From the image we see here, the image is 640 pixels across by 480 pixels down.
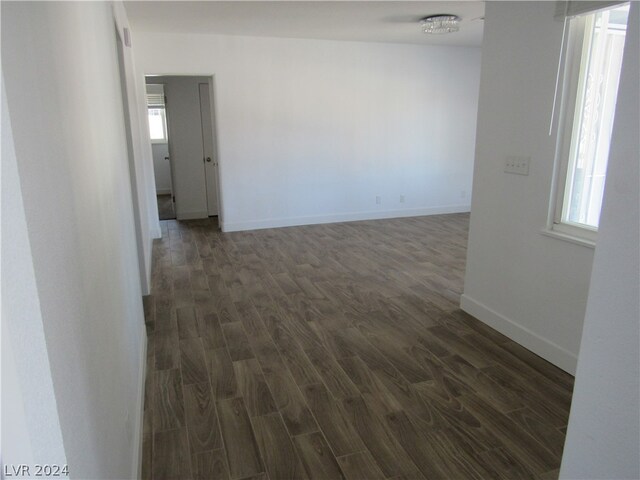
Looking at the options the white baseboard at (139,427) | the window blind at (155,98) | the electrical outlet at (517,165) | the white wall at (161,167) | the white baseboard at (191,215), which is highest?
the window blind at (155,98)

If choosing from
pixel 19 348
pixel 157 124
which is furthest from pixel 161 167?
pixel 19 348

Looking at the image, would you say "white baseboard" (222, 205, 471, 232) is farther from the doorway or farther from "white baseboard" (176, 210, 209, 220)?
"white baseboard" (176, 210, 209, 220)

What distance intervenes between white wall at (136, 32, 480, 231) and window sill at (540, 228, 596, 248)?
4231 millimetres

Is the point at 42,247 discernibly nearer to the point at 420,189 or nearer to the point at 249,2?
the point at 249,2

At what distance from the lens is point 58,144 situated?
0.93m

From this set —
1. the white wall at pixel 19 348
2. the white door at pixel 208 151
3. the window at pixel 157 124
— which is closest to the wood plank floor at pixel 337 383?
the white wall at pixel 19 348

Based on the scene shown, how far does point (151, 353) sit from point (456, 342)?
6.71 ft

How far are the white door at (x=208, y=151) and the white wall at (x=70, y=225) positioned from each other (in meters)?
5.60

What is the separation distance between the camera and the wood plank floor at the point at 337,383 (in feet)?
6.57

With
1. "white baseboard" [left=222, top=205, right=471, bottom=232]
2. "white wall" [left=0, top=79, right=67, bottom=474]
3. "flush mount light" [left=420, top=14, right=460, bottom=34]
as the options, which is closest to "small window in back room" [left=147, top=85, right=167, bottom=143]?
"white baseboard" [left=222, top=205, right=471, bottom=232]

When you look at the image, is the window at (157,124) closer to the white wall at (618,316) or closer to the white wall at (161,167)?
the white wall at (161,167)

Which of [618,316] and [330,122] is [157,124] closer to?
[330,122]

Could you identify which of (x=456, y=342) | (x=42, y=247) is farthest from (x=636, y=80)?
(x=456, y=342)

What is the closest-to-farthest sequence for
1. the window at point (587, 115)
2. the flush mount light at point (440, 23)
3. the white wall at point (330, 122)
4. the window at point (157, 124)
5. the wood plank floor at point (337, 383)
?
the wood plank floor at point (337, 383) < the window at point (587, 115) < the flush mount light at point (440, 23) < the white wall at point (330, 122) < the window at point (157, 124)
